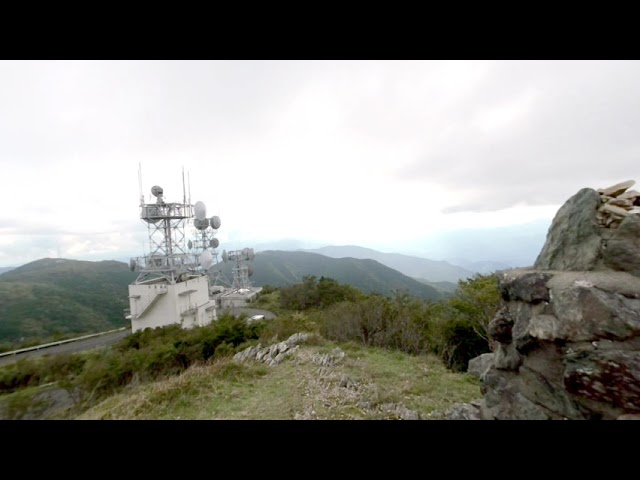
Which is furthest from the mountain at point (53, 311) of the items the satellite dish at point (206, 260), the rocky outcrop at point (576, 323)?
the rocky outcrop at point (576, 323)

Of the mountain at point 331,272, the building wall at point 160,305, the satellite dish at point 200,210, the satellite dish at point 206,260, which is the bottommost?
the mountain at point 331,272

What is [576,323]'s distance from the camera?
6.54ft

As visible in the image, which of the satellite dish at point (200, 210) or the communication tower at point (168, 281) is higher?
the satellite dish at point (200, 210)

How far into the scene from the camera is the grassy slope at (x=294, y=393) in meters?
4.21

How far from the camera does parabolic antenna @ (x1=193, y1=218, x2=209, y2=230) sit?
20595mm

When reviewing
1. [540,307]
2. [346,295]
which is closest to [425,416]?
[540,307]

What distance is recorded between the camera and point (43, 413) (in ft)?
14.8

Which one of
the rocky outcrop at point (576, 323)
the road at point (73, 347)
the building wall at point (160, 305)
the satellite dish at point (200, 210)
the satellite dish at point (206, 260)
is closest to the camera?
the rocky outcrop at point (576, 323)

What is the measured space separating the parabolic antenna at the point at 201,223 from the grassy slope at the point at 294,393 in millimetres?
16590

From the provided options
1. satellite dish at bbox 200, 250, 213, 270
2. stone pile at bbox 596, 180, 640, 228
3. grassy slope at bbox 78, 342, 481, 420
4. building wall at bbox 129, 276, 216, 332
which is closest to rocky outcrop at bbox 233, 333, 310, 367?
grassy slope at bbox 78, 342, 481, 420

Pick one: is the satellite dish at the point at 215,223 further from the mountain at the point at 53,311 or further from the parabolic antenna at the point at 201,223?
the mountain at the point at 53,311
